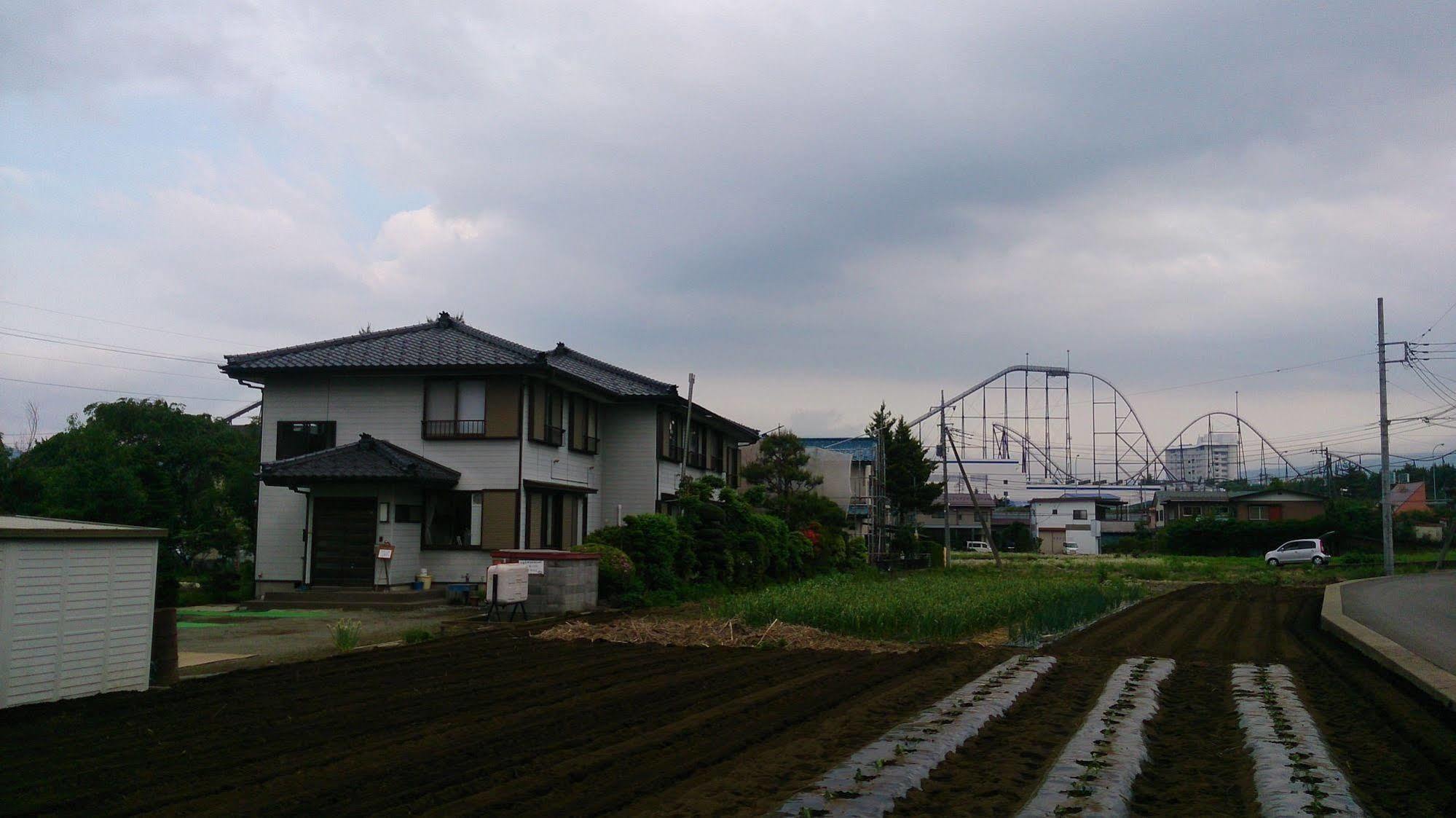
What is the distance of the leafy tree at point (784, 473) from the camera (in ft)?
107

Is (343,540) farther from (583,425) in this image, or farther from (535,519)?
(583,425)

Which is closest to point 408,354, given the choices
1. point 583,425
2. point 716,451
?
point 583,425

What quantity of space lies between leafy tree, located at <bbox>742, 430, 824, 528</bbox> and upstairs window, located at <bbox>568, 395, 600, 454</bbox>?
24.8ft

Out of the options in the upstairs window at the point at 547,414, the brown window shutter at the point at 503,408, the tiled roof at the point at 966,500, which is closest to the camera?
the brown window shutter at the point at 503,408

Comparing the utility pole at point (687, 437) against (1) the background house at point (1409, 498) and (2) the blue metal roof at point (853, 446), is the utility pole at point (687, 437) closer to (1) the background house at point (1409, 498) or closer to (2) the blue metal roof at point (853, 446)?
(2) the blue metal roof at point (853, 446)

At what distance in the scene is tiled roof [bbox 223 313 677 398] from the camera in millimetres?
21969

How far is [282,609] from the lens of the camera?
1884 centimetres

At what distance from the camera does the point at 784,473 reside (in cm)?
3338

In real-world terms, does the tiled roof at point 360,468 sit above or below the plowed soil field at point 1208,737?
above

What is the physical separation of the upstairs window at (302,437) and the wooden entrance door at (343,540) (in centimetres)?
221

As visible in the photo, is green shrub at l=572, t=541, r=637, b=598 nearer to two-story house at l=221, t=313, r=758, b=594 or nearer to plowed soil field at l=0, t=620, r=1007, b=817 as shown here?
two-story house at l=221, t=313, r=758, b=594

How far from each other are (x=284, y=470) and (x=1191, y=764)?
709 inches

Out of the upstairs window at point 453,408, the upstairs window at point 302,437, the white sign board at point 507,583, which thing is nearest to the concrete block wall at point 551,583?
the white sign board at point 507,583

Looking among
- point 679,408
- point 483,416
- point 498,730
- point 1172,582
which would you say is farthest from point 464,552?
point 1172,582
